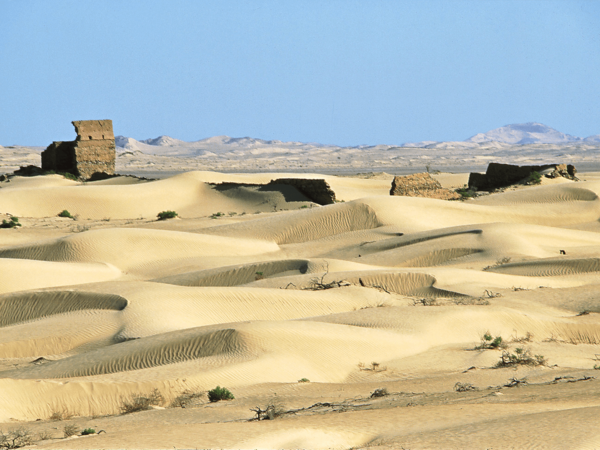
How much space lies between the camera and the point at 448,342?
1034cm

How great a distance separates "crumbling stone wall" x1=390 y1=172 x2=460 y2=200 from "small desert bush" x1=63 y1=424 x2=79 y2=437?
2159 cm

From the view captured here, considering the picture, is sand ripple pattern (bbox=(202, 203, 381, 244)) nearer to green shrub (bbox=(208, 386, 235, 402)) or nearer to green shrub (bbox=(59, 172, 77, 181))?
green shrub (bbox=(59, 172, 77, 181))

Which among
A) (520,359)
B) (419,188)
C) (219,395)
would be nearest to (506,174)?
(419,188)

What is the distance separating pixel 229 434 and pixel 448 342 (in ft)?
18.2

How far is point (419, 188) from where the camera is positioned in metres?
27.3

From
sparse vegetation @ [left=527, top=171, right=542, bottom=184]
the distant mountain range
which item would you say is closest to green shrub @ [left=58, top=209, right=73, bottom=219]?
sparse vegetation @ [left=527, top=171, right=542, bottom=184]

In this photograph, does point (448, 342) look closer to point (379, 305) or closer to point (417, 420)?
point (379, 305)

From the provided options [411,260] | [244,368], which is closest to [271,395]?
[244,368]

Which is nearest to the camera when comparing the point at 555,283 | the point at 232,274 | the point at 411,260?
the point at 555,283

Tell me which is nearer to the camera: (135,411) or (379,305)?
(135,411)

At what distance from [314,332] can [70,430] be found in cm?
421

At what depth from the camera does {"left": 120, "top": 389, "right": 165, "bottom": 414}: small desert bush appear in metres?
7.18

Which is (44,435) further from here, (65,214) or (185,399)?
(65,214)

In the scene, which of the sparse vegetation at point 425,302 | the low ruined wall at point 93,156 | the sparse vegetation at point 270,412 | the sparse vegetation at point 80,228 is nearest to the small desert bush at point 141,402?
the sparse vegetation at point 270,412
